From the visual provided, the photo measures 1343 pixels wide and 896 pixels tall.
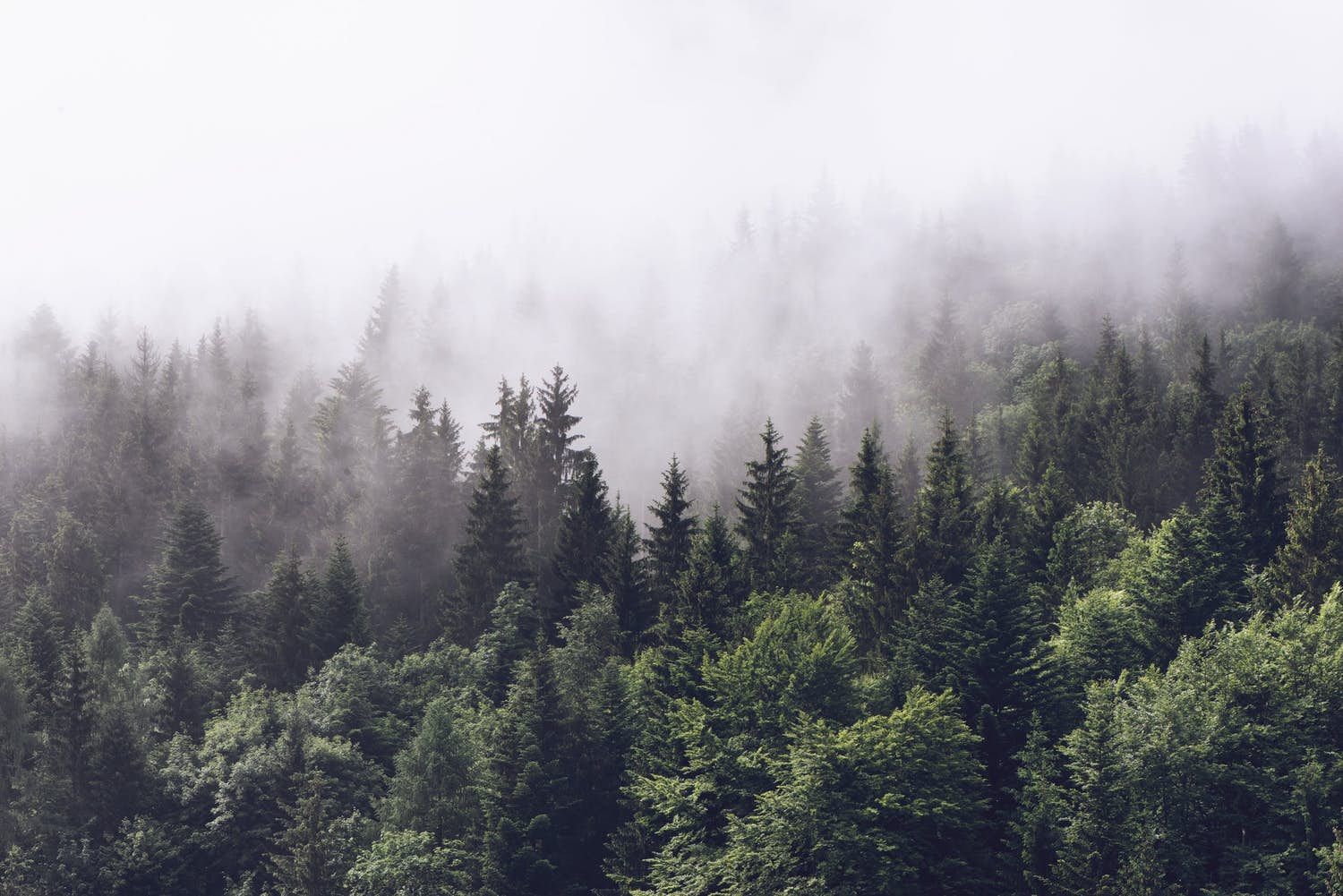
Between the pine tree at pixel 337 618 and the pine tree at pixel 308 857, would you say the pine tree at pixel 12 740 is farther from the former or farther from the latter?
the pine tree at pixel 337 618

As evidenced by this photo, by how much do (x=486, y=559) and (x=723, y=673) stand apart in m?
33.6

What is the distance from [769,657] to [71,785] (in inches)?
1516

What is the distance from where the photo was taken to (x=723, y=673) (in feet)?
193

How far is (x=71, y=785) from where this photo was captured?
225 feet

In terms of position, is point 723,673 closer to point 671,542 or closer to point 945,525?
point 945,525

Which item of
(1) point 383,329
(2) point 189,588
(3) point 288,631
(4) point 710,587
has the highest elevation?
(1) point 383,329

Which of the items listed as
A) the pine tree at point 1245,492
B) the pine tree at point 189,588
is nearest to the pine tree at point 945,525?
the pine tree at point 1245,492

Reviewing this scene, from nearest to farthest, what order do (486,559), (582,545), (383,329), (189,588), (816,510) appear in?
(582,545), (486,559), (816,510), (189,588), (383,329)

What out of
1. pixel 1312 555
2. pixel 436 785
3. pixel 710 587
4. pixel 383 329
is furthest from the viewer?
pixel 383 329

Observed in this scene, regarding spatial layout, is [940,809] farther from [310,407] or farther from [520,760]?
[310,407]

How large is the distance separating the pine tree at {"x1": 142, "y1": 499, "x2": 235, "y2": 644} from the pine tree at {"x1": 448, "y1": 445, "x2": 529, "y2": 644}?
20199 millimetres

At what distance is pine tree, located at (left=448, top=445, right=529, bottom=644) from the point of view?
3378 inches

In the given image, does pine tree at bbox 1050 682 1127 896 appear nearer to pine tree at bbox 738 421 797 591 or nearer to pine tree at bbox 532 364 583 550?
pine tree at bbox 738 421 797 591

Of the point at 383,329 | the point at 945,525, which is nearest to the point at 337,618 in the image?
the point at 945,525
